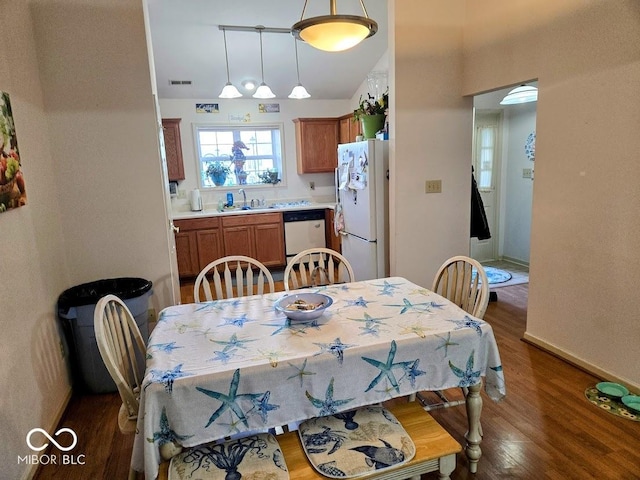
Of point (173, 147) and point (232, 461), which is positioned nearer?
point (232, 461)

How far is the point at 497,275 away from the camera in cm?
469

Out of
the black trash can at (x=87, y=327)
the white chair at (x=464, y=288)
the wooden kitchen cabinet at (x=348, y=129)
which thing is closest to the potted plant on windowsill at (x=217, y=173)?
the wooden kitchen cabinet at (x=348, y=129)

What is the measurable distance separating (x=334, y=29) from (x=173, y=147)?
3.88 m

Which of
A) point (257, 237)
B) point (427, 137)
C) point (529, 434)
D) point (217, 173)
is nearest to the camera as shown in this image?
point (529, 434)

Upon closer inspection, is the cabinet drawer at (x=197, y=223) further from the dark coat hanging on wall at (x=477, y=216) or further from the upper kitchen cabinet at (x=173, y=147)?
the dark coat hanging on wall at (x=477, y=216)

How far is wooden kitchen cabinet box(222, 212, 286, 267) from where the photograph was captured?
5.02m

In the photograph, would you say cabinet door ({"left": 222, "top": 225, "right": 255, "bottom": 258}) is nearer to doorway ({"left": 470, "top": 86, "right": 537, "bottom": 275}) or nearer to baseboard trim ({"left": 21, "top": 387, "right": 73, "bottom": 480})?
baseboard trim ({"left": 21, "top": 387, "right": 73, "bottom": 480})

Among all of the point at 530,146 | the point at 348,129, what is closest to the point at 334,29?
the point at 348,129

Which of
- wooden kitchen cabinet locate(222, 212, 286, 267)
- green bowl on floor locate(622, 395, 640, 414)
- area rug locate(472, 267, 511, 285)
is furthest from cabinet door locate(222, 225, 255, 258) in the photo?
green bowl on floor locate(622, 395, 640, 414)

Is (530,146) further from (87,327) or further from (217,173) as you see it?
(87,327)

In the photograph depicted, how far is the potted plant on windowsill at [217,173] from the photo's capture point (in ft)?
17.9

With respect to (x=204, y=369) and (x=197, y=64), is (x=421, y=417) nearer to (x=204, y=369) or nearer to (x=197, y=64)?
(x=204, y=369)

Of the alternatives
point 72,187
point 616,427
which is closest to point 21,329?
point 72,187

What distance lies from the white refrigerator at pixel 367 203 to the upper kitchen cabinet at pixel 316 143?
1539 mm
